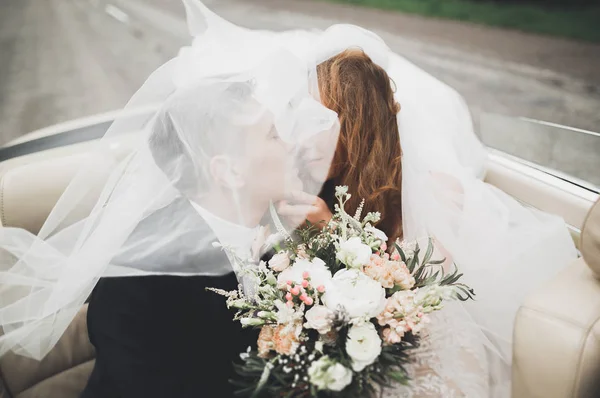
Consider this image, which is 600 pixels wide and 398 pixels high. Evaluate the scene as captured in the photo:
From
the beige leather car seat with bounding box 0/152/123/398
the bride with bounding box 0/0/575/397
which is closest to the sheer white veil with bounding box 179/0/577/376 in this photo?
the bride with bounding box 0/0/575/397

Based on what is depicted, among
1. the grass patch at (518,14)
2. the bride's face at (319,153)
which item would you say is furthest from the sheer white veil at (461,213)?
the grass patch at (518,14)

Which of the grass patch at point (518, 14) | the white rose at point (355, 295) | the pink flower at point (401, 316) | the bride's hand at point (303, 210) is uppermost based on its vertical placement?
the grass patch at point (518, 14)

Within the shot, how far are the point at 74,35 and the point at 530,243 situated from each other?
8.61m

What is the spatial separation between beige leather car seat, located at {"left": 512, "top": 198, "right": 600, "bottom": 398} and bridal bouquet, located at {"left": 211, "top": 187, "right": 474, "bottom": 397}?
0.60 feet

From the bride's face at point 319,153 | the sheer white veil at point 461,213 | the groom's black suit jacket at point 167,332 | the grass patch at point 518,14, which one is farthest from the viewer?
the grass patch at point 518,14

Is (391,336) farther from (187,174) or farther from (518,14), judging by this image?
(518,14)

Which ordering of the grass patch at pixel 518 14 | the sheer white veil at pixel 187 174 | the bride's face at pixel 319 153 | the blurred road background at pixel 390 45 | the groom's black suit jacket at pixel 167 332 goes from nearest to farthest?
1. the groom's black suit jacket at pixel 167 332
2. the sheer white veil at pixel 187 174
3. the bride's face at pixel 319 153
4. the blurred road background at pixel 390 45
5. the grass patch at pixel 518 14

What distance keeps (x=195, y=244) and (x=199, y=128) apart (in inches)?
11.9

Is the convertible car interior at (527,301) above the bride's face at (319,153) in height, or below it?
below

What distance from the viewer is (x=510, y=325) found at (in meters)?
1.53

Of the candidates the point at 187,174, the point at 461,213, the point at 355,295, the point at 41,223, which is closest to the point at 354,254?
the point at 355,295

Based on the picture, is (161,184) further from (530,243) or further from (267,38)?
(530,243)

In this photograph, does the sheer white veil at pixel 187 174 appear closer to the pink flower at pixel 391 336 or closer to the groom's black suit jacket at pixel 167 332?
the groom's black suit jacket at pixel 167 332

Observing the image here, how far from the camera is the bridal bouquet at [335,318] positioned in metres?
1.03
